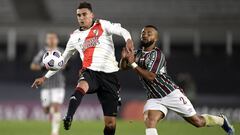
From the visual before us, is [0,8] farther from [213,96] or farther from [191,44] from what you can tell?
[213,96]

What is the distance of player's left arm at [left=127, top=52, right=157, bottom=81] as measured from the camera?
32.1 feet

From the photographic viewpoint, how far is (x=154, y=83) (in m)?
10.3

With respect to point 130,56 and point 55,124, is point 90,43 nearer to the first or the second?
point 130,56

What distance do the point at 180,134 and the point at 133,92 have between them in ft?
27.9

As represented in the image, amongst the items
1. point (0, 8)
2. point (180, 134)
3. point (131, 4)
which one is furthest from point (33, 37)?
point (180, 134)

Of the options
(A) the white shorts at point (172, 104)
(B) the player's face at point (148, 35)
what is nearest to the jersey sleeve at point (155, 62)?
(B) the player's face at point (148, 35)

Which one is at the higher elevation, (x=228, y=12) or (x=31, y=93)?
(x=228, y=12)

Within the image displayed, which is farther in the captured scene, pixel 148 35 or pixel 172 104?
pixel 172 104

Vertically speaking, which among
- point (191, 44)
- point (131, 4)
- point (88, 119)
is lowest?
point (88, 119)

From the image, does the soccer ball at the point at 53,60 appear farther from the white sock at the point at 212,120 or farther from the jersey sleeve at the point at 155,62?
the white sock at the point at 212,120

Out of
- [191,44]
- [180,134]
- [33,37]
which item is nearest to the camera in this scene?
[180,134]

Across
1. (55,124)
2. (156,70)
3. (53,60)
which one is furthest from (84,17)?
(55,124)

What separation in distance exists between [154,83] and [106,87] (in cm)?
73

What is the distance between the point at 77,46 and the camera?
10.6 metres
